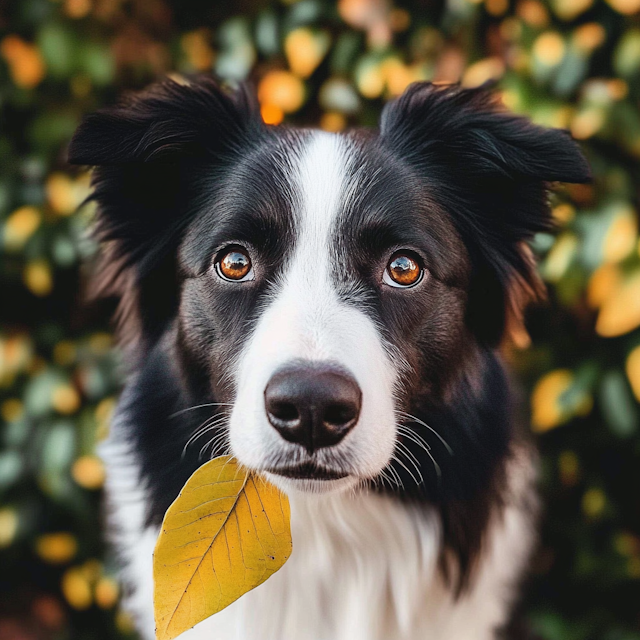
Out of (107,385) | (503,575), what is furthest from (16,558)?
(503,575)

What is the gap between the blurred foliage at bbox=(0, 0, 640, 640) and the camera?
226 cm

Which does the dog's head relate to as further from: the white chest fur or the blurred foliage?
the blurred foliage

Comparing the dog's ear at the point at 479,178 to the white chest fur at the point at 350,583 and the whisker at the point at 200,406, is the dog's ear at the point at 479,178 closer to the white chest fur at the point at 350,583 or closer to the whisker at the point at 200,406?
the white chest fur at the point at 350,583

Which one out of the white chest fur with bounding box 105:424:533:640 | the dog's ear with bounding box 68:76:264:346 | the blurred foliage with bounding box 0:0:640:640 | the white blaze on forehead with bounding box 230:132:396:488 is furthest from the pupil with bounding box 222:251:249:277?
the blurred foliage with bounding box 0:0:640:640

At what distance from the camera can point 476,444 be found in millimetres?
1771

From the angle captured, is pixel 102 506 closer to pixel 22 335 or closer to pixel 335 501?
pixel 22 335

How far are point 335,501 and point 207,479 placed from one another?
0.44 m

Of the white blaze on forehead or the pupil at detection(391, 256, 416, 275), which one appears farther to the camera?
the pupil at detection(391, 256, 416, 275)

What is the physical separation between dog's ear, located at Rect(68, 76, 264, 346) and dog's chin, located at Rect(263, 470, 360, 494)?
588 mm

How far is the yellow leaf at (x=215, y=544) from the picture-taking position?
1275 millimetres

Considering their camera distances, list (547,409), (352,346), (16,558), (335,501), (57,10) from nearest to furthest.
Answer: (352,346) → (335,501) → (547,409) → (57,10) → (16,558)

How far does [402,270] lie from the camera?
1.56 meters

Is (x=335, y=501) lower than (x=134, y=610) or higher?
higher

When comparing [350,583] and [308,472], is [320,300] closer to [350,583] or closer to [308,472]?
[308,472]
